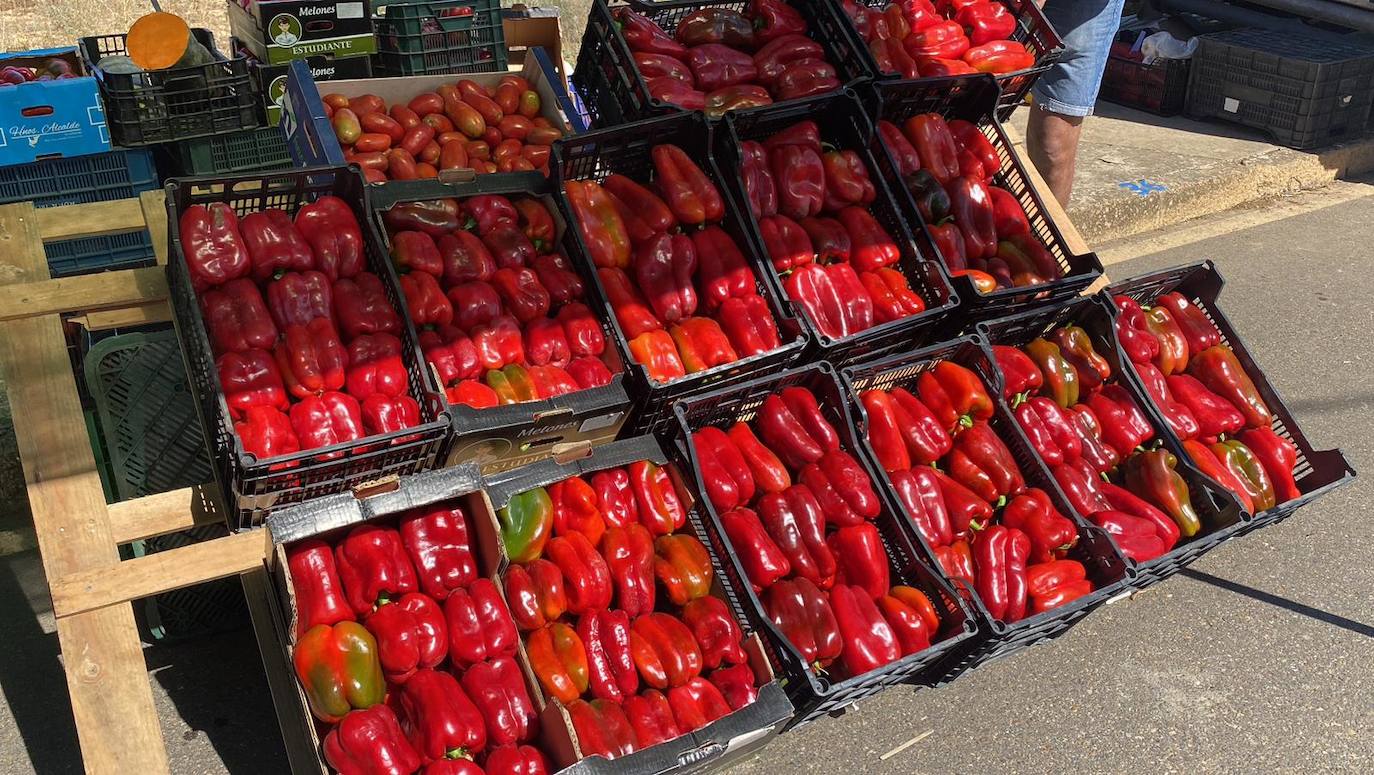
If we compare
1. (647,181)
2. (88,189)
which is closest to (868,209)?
(647,181)

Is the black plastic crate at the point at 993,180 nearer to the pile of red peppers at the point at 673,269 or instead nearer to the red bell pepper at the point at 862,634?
the pile of red peppers at the point at 673,269

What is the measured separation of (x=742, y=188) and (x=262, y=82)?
7.21 feet

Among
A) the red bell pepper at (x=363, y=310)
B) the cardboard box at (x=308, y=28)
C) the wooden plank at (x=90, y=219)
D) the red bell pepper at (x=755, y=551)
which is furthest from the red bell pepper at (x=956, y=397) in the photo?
the cardboard box at (x=308, y=28)

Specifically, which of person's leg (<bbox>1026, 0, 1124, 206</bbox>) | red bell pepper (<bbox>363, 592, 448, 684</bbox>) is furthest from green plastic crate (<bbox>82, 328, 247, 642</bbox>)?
person's leg (<bbox>1026, 0, 1124, 206</bbox>)

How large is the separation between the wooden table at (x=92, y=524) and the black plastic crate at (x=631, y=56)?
1.72m

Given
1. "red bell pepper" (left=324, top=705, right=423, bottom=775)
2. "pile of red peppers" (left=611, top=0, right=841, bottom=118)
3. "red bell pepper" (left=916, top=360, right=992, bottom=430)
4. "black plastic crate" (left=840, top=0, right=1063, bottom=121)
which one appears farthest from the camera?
"black plastic crate" (left=840, top=0, right=1063, bottom=121)

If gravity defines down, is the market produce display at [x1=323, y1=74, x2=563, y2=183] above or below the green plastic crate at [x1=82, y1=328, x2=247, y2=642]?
above

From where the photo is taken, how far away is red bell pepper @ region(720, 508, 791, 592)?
122 inches

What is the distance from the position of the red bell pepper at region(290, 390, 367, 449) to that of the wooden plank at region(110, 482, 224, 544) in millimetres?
300

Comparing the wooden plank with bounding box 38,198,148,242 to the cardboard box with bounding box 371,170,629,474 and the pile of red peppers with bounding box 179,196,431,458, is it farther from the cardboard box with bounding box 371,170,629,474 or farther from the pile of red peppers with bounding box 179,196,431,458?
the cardboard box with bounding box 371,170,629,474

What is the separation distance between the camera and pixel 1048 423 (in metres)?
3.71

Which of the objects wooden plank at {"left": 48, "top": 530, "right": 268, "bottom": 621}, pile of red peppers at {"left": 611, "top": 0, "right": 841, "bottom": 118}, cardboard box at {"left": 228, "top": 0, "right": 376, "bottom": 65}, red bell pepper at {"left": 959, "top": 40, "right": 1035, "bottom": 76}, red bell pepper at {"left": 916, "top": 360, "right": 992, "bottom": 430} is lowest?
red bell pepper at {"left": 916, "top": 360, "right": 992, "bottom": 430}

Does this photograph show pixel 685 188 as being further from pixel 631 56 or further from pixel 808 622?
pixel 808 622

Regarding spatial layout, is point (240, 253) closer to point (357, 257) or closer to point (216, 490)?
point (357, 257)
